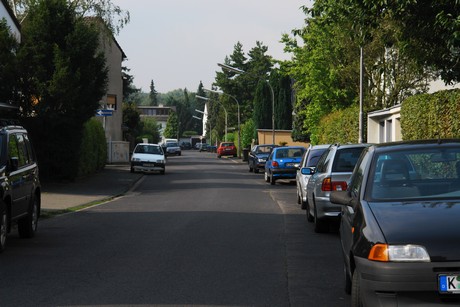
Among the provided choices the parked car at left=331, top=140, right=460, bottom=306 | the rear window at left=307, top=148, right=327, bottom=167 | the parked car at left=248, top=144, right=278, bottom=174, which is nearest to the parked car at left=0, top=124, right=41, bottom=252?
the parked car at left=331, top=140, right=460, bottom=306

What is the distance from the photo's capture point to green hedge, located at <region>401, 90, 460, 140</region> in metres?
17.3

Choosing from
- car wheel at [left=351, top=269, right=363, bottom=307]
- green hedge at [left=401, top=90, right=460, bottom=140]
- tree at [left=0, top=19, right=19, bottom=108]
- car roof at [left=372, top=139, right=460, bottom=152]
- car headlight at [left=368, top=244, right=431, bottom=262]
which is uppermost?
tree at [left=0, top=19, right=19, bottom=108]

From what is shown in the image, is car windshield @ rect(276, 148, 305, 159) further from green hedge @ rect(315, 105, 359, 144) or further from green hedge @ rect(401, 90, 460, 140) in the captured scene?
green hedge @ rect(401, 90, 460, 140)

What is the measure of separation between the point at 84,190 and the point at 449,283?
74.3 ft

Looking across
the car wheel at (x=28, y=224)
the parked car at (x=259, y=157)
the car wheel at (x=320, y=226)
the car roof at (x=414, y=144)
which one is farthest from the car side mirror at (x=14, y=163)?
the parked car at (x=259, y=157)

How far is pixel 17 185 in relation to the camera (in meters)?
12.3

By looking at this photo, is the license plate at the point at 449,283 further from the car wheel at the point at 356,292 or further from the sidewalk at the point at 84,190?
the sidewalk at the point at 84,190

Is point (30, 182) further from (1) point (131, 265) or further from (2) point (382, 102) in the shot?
(2) point (382, 102)

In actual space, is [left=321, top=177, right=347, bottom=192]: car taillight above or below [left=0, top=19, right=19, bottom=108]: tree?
below

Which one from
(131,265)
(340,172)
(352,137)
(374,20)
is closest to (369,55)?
(352,137)

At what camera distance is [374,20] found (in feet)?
56.2

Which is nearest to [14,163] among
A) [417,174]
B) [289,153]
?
[417,174]

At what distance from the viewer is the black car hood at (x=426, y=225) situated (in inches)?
226

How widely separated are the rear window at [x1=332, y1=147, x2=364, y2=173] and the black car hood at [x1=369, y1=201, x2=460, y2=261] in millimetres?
7540
